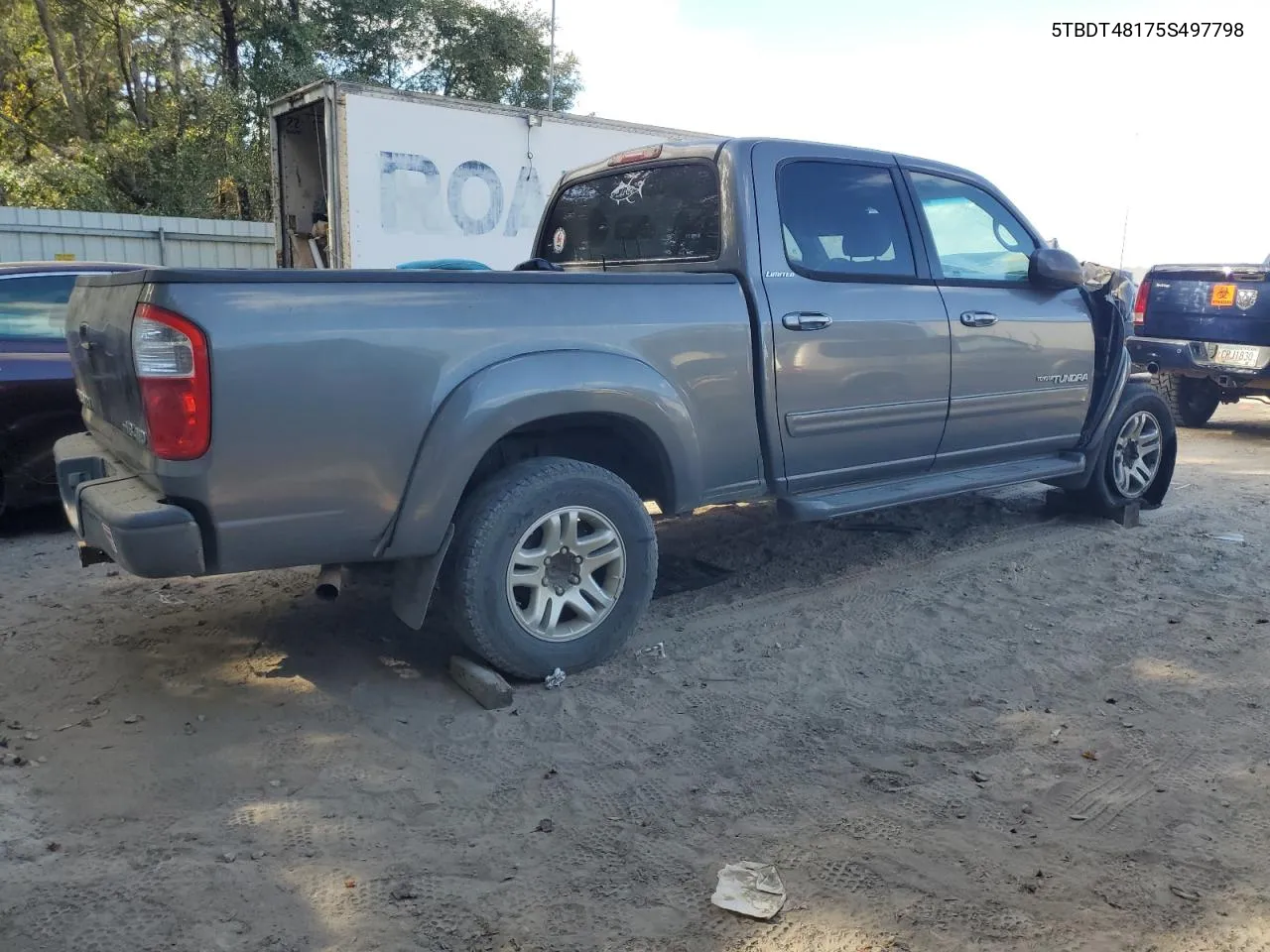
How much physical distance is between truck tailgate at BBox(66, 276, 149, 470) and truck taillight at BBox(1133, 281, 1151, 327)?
30.3 ft

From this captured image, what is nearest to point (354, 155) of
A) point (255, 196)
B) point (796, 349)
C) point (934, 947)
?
point (796, 349)

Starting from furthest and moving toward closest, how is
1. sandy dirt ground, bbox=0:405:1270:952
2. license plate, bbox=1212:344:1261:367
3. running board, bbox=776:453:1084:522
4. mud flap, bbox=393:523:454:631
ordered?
license plate, bbox=1212:344:1261:367
running board, bbox=776:453:1084:522
mud flap, bbox=393:523:454:631
sandy dirt ground, bbox=0:405:1270:952

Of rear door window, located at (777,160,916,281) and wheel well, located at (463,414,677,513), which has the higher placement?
rear door window, located at (777,160,916,281)

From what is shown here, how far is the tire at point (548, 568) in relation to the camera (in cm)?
346

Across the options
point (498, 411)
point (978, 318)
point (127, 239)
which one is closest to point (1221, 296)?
point (978, 318)

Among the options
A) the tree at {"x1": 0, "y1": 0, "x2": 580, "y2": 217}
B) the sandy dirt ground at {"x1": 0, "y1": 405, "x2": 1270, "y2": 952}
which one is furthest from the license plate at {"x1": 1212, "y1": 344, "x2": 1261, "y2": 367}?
the tree at {"x1": 0, "y1": 0, "x2": 580, "y2": 217}

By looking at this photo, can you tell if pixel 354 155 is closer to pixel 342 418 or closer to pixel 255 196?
pixel 342 418

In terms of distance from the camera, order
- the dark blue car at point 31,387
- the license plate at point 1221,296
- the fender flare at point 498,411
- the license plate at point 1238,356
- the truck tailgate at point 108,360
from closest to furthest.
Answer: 1. the truck tailgate at point 108,360
2. the fender flare at point 498,411
3. the dark blue car at point 31,387
4. the license plate at point 1238,356
5. the license plate at point 1221,296

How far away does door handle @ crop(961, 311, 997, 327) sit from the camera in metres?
4.77

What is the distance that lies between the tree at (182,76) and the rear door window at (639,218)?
1772 centimetres

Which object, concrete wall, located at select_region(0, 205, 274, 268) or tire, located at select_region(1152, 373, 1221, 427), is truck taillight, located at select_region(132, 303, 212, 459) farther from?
concrete wall, located at select_region(0, 205, 274, 268)

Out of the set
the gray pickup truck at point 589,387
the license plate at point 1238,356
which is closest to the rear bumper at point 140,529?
the gray pickup truck at point 589,387

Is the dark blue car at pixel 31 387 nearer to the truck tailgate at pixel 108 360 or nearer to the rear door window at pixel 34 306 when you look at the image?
the rear door window at pixel 34 306

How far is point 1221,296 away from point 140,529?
9466 millimetres
